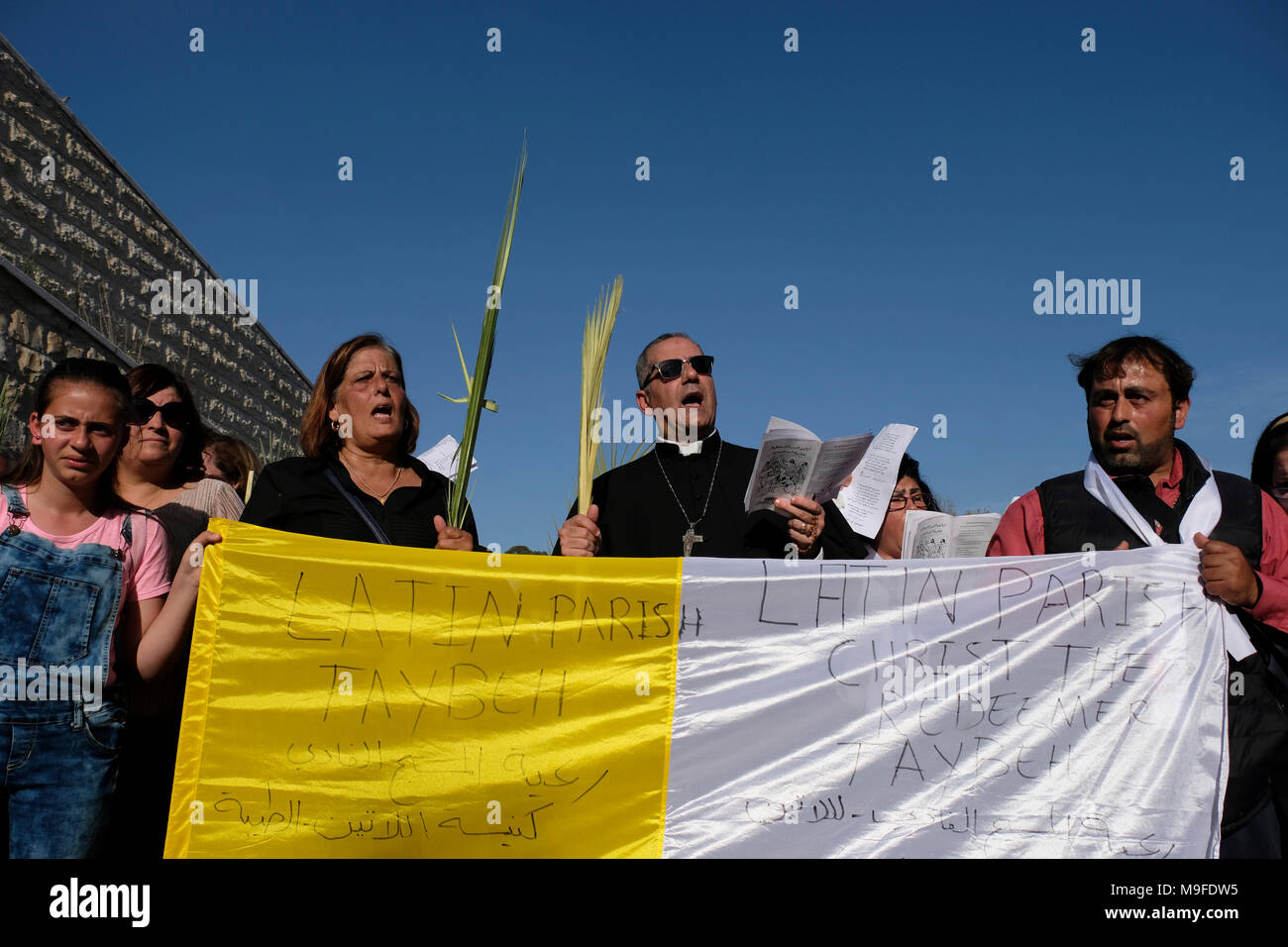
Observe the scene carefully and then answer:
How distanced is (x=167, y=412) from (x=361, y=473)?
960mm

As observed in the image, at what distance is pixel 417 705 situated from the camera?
10.2ft

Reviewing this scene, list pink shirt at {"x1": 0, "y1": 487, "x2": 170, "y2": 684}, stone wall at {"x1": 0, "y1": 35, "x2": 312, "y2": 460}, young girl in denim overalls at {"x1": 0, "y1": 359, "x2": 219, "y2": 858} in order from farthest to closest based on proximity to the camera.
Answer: stone wall at {"x1": 0, "y1": 35, "x2": 312, "y2": 460}, pink shirt at {"x1": 0, "y1": 487, "x2": 170, "y2": 684}, young girl in denim overalls at {"x1": 0, "y1": 359, "x2": 219, "y2": 858}

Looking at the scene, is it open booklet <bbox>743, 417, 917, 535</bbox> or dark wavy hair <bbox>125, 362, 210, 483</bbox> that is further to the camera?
dark wavy hair <bbox>125, 362, 210, 483</bbox>

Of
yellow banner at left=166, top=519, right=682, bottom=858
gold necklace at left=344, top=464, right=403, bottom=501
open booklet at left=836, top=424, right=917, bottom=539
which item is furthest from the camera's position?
open booklet at left=836, top=424, right=917, bottom=539

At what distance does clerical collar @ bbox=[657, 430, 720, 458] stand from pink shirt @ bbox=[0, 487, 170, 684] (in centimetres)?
205

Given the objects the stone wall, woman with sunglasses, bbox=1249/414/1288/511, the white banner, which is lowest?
the white banner

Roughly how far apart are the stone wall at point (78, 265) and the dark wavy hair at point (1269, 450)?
22.1 feet

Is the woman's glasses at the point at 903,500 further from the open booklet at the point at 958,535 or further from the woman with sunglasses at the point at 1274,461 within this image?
the woman with sunglasses at the point at 1274,461

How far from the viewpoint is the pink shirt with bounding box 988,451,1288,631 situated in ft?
10.2

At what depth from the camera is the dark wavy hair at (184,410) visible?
4.01 m

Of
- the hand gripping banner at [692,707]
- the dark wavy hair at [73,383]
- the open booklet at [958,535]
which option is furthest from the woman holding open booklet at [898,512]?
the dark wavy hair at [73,383]

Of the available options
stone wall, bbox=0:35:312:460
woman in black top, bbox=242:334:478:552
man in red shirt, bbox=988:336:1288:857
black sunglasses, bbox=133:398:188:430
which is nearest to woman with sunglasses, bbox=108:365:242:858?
black sunglasses, bbox=133:398:188:430

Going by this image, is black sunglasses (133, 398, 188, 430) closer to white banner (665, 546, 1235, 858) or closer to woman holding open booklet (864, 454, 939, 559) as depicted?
white banner (665, 546, 1235, 858)
